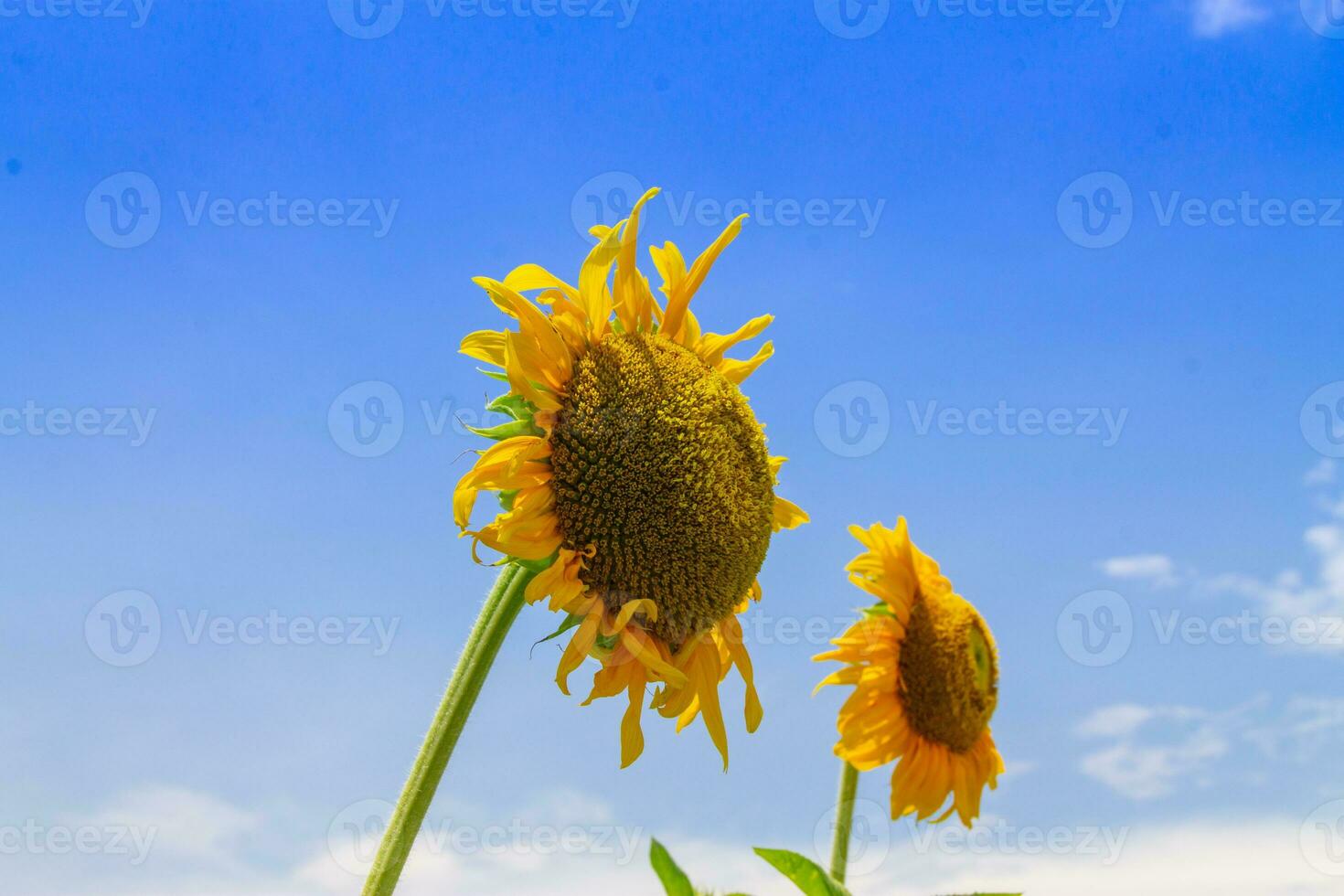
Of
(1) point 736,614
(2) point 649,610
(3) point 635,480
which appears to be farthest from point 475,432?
(1) point 736,614

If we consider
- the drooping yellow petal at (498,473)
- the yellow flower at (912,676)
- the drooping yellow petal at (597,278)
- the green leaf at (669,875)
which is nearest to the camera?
Answer: the green leaf at (669,875)

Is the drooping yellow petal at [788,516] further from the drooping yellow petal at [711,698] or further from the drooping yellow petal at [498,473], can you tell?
the drooping yellow petal at [498,473]

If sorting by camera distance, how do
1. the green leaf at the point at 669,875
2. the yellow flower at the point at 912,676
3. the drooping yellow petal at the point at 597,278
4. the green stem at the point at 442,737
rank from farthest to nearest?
the yellow flower at the point at 912,676 → the drooping yellow petal at the point at 597,278 → the green stem at the point at 442,737 → the green leaf at the point at 669,875

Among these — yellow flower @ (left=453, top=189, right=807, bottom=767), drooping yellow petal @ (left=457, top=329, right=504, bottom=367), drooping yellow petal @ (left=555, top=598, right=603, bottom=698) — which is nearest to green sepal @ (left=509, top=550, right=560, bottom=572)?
yellow flower @ (left=453, top=189, right=807, bottom=767)

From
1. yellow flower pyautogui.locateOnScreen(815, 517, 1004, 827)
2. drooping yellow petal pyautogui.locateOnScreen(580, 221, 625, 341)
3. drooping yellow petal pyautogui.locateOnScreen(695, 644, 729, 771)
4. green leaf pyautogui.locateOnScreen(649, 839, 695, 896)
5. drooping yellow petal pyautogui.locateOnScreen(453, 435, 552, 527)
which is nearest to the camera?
green leaf pyautogui.locateOnScreen(649, 839, 695, 896)

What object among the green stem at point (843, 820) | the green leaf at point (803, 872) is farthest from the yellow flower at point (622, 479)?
the green leaf at point (803, 872)

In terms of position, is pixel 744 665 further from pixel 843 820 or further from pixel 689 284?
pixel 689 284

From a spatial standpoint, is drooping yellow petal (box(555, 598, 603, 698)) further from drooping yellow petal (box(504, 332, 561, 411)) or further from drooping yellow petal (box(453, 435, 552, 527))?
drooping yellow petal (box(504, 332, 561, 411))
